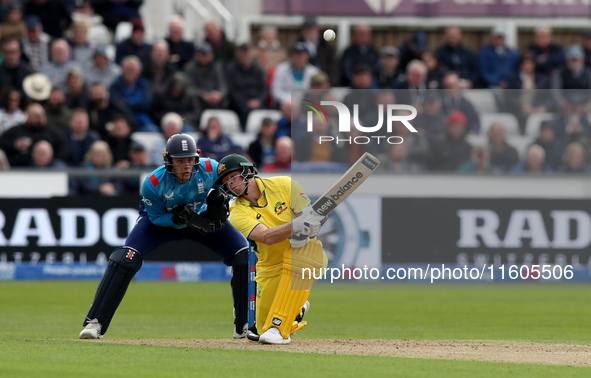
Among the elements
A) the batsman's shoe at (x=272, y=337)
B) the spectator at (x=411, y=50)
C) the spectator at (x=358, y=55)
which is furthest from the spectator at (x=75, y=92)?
the batsman's shoe at (x=272, y=337)

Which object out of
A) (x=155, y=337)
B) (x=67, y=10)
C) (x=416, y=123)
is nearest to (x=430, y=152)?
(x=416, y=123)

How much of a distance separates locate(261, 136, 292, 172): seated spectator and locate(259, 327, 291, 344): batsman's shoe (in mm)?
8426

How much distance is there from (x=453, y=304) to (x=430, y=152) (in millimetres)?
2188

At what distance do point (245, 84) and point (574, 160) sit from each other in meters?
7.17

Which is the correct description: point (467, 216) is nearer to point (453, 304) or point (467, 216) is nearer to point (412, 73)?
point (453, 304)

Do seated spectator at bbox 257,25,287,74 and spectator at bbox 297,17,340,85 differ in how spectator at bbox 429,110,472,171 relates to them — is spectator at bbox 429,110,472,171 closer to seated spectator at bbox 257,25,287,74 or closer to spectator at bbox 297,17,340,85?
spectator at bbox 297,17,340,85

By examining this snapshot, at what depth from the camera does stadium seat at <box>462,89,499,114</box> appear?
15.5 m

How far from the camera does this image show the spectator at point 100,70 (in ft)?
66.6

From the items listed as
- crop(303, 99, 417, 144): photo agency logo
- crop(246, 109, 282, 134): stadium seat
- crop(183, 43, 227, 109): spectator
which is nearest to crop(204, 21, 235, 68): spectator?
crop(183, 43, 227, 109): spectator

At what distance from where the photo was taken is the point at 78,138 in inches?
744

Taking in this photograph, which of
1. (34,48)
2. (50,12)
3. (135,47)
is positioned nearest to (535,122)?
(135,47)

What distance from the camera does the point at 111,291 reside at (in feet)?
32.9

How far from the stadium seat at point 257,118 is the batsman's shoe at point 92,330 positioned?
34.1 feet

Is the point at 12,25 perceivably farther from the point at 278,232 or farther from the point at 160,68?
the point at 278,232
